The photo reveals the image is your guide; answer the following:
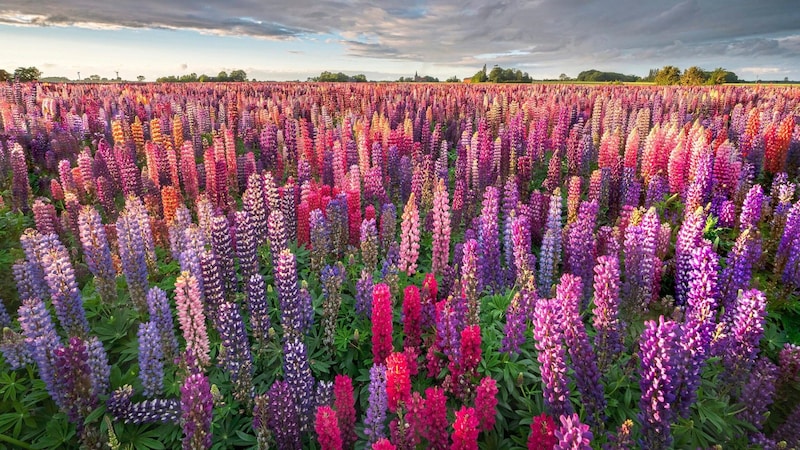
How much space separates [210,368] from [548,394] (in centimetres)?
399

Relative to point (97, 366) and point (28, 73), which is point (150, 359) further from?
point (28, 73)

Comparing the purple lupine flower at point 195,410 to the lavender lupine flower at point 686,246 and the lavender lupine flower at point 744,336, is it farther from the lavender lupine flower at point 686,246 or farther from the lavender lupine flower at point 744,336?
the lavender lupine flower at point 686,246

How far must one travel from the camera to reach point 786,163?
37.4 ft

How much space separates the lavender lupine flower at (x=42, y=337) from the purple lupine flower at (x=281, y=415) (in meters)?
2.24

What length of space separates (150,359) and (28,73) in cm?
5233

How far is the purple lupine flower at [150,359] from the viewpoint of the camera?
14.5ft

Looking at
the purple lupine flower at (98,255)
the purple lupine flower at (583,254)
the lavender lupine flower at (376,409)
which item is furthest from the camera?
the purple lupine flower at (583,254)

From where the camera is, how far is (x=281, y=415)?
3.90 m

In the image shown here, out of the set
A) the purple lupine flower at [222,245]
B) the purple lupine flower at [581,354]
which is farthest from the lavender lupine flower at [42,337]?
the purple lupine flower at [581,354]

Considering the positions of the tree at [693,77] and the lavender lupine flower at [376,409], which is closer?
the lavender lupine flower at [376,409]

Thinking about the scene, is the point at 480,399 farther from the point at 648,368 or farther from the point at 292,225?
the point at 292,225

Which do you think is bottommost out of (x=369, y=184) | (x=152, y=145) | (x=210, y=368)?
(x=210, y=368)

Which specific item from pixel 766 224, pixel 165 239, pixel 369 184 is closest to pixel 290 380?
pixel 165 239

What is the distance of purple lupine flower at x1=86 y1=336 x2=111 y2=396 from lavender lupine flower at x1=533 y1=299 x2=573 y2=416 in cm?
453
